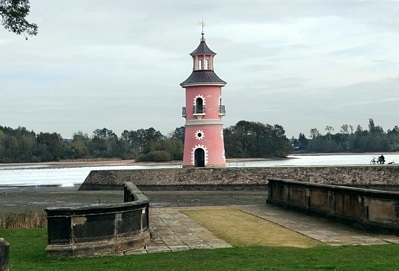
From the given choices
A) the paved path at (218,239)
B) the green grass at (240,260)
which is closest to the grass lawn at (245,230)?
the paved path at (218,239)

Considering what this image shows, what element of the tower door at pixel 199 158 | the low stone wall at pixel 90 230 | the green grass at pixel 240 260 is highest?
the tower door at pixel 199 158

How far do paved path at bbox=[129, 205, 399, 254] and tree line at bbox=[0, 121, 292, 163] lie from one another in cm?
7591

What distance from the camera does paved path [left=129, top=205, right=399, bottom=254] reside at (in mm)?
10273

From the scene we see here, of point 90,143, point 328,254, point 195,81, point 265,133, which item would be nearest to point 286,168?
point 195,81

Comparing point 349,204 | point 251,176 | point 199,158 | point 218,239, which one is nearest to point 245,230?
point 218,239

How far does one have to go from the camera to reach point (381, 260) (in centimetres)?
822

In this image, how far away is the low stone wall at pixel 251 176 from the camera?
38.0 m

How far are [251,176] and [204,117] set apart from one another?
16.8ft

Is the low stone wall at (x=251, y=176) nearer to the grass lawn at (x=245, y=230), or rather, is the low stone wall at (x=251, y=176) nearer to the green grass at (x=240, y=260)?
the grass lawn at (x=245, y=230)

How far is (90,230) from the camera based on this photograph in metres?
9.44

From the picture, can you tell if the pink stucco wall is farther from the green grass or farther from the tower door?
the green grass

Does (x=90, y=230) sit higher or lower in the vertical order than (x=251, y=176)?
lower

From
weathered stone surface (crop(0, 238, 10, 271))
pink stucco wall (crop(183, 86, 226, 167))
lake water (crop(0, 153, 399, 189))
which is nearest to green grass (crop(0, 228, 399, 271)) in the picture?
weathered stone surface (crop(0, 238, 10, 271))

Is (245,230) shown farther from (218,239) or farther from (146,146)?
(146,146)
